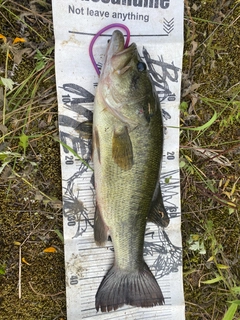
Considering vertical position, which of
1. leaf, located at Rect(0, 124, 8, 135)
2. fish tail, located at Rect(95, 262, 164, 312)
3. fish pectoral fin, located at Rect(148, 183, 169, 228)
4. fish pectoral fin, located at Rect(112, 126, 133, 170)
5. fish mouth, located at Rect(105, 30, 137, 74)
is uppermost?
fish mouth, located at Rect(105, 30, 137, 74)

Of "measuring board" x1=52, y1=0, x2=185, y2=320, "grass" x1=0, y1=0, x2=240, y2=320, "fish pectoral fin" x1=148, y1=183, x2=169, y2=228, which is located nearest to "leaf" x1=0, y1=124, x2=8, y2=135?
"grass" x1=0, y1=0, x2=240, y2=320

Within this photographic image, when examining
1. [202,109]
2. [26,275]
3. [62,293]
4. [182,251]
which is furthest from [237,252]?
[26,275]

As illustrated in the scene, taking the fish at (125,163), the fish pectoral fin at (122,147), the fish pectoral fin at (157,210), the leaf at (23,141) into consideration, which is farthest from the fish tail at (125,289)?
the leaf at (23,141)

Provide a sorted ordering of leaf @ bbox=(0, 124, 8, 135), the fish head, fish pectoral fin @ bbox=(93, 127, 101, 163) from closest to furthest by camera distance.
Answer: the fish head → fish pectoral fin @ bbox=(93, 127, 101, 163) → leaf @ bbox=(0, 124, 8, 135)

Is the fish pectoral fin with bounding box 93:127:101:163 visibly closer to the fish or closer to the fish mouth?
the fish

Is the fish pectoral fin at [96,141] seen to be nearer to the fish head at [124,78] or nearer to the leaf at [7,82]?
the fish head at [124,78]

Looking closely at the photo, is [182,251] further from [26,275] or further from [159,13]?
[159,13]
